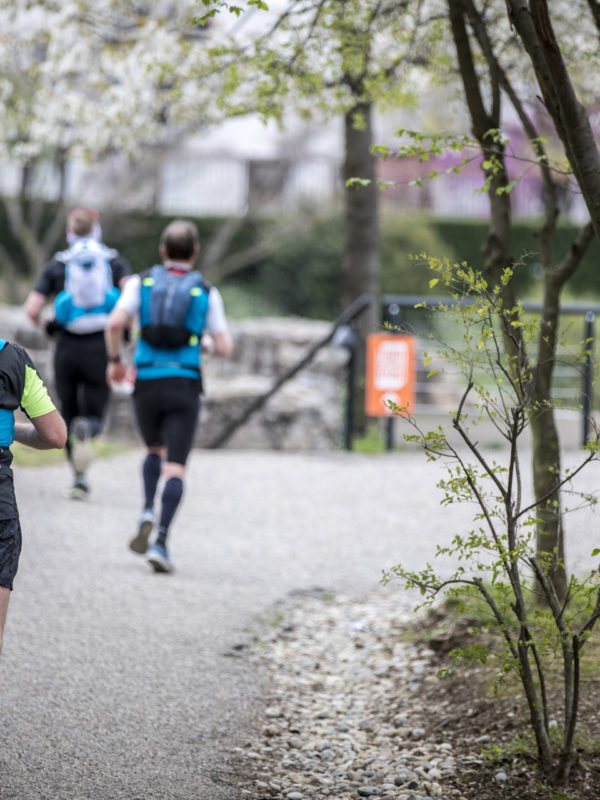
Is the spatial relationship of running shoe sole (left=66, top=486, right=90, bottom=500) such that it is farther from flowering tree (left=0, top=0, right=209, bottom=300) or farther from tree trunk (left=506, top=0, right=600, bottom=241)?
tree trunk (left=506, top=0, right=600, bottom=241)

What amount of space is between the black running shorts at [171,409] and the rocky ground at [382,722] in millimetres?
1048

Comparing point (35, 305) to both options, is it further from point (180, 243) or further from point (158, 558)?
point (158, 558)

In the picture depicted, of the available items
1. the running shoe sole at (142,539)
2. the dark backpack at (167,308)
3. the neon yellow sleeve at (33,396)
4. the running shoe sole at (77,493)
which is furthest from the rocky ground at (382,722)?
the running shoe sole at (77,493)

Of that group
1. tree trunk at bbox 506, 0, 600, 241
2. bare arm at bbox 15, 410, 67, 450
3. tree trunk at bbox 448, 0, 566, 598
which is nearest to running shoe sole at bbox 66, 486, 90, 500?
tree trunk at bbox 448, 0, 566, 598

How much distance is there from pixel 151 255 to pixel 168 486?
15.5m

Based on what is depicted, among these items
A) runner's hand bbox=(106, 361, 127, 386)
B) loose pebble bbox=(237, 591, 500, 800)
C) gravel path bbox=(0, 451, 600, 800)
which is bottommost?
loose pebble bbox=(237, 591, 500, 800)

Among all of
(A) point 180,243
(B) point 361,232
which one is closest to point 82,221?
(A) point 180,243

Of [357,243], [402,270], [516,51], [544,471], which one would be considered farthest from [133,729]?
[402,270]

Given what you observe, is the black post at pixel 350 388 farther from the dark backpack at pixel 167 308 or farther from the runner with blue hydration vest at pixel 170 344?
the dark backpack at pixel 167 308

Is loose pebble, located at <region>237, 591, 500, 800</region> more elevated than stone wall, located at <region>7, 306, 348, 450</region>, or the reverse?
stone wall, located at <region>7, 306, 348, 450</region>

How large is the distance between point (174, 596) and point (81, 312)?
2.63 meters

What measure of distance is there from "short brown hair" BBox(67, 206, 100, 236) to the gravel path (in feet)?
6.07

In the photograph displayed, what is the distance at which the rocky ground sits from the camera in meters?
3.89

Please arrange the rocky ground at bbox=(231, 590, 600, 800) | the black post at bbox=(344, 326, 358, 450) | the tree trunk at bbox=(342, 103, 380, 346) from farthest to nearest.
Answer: the tree trunk at bbox=(342, 103, 380, 346) → the black post at bbox=(344, 326, 358, 450) → the rocky ground at bbox=(231, 590, 600, 800)
